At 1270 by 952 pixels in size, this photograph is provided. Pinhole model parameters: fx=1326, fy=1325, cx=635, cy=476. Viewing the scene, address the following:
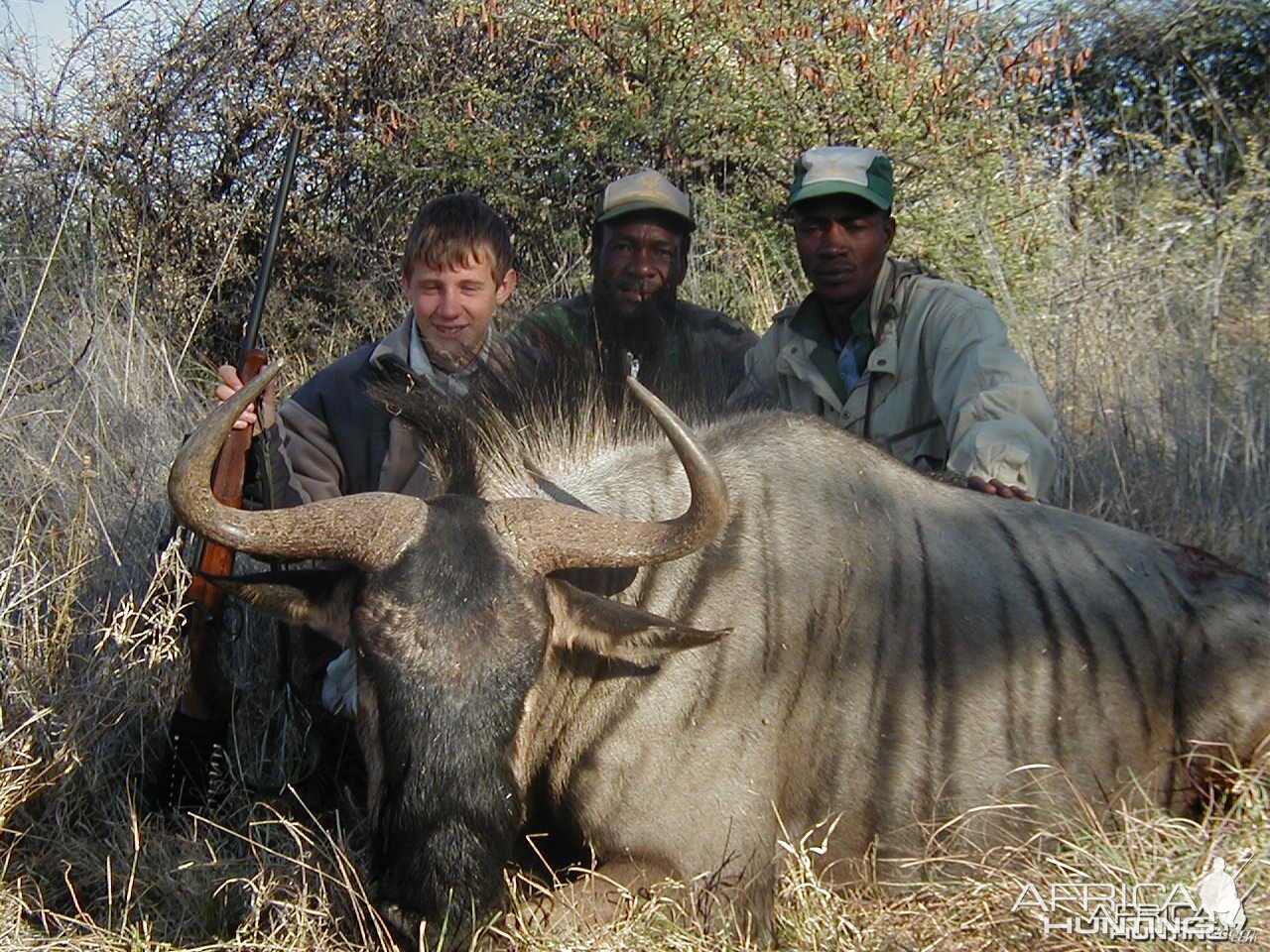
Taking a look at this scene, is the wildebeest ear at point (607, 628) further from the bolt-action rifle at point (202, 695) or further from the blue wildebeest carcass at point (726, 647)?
the bolt-action rifle at point (202, 695)

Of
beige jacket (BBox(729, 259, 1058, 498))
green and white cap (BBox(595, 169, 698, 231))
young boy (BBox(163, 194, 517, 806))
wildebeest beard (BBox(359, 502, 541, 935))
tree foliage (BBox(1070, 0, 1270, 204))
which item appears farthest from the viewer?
tree foliage (BBox(1070, 0, 1270, 204))

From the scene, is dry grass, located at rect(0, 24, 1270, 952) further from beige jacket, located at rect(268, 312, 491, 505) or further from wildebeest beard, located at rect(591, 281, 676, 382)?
wildebeest beard, located at rect(591, 281, 676, 382)

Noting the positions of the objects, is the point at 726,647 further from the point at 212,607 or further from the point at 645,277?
the point at 645,277

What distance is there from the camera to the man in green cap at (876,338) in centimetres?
384

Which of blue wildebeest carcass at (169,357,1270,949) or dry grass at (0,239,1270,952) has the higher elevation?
blue wildebeest carcass at (169,357,1270,949)

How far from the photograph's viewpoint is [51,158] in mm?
7152

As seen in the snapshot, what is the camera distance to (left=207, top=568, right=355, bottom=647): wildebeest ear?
2752 mm

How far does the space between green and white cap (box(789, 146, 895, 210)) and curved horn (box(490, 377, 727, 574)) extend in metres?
1.75

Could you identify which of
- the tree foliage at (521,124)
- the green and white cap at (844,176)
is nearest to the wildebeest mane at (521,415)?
the green and white cap at (844,176)

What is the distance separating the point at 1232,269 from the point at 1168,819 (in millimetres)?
4855

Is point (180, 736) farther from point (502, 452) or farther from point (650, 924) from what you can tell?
point (650, 924)

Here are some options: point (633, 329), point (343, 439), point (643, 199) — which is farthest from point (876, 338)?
point (343, 439)

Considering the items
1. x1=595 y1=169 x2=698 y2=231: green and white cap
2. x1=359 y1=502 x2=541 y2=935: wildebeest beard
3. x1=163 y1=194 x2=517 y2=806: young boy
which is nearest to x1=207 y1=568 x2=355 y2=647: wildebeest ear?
x1=359 y1=502 x2=541 y2=935: wildebeest beard

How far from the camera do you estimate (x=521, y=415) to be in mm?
3078
